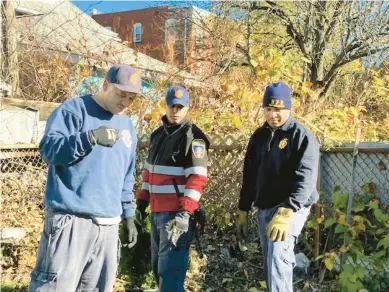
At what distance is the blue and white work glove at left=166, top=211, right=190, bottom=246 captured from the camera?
3570mm

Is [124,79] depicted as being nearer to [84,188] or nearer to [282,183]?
[84,188]

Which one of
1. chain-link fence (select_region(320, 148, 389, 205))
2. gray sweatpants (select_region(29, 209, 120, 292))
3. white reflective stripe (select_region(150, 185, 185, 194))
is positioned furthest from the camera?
chain-link fence (select_region(320, 148, 389, 205))

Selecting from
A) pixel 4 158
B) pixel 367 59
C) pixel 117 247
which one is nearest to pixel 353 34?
pixel 367 59

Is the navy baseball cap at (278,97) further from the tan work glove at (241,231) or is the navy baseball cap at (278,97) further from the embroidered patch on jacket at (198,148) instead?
the tan work glove at (241,231)

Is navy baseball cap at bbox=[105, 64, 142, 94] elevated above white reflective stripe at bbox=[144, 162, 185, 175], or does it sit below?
above

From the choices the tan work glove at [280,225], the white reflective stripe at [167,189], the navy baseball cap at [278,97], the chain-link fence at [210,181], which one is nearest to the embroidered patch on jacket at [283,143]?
the navy baseball cap at [278,97]

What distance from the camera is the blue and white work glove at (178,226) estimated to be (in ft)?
11.7

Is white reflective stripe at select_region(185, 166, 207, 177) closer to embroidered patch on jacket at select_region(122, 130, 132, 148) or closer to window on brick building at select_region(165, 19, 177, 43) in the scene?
embroidered patch on jacket at select_region(122, 130, 132, 148)

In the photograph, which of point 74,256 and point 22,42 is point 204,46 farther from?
point 74,256

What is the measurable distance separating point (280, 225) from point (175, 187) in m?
0.91

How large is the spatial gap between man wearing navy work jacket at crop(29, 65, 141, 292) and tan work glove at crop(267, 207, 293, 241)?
106cm

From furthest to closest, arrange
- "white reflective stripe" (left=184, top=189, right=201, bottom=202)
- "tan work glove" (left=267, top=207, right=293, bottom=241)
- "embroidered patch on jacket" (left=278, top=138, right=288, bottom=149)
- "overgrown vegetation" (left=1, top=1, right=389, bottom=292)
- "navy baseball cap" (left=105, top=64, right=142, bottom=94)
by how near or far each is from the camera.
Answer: "overgrown vegetation" (left=1, top=1, right=389, bottom=292) → "white reflective stripe" (left=184, top=189, right=201, bottom=202) → "embroidered patch on jacket" (left=278, top=138, right=288, bottom=149) → "tan work glove" (left=267, top=207, right=293, bottom=241) → "navy baseball cap" (left=105, top=64, right=142, bottom=94)

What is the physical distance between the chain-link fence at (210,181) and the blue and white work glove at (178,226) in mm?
1928

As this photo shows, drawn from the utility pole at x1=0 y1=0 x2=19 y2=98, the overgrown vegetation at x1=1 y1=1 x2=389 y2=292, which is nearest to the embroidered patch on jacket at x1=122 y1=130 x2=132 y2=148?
the overgrown vegetation at x1=1 y1=1 x2=389 y2=292
